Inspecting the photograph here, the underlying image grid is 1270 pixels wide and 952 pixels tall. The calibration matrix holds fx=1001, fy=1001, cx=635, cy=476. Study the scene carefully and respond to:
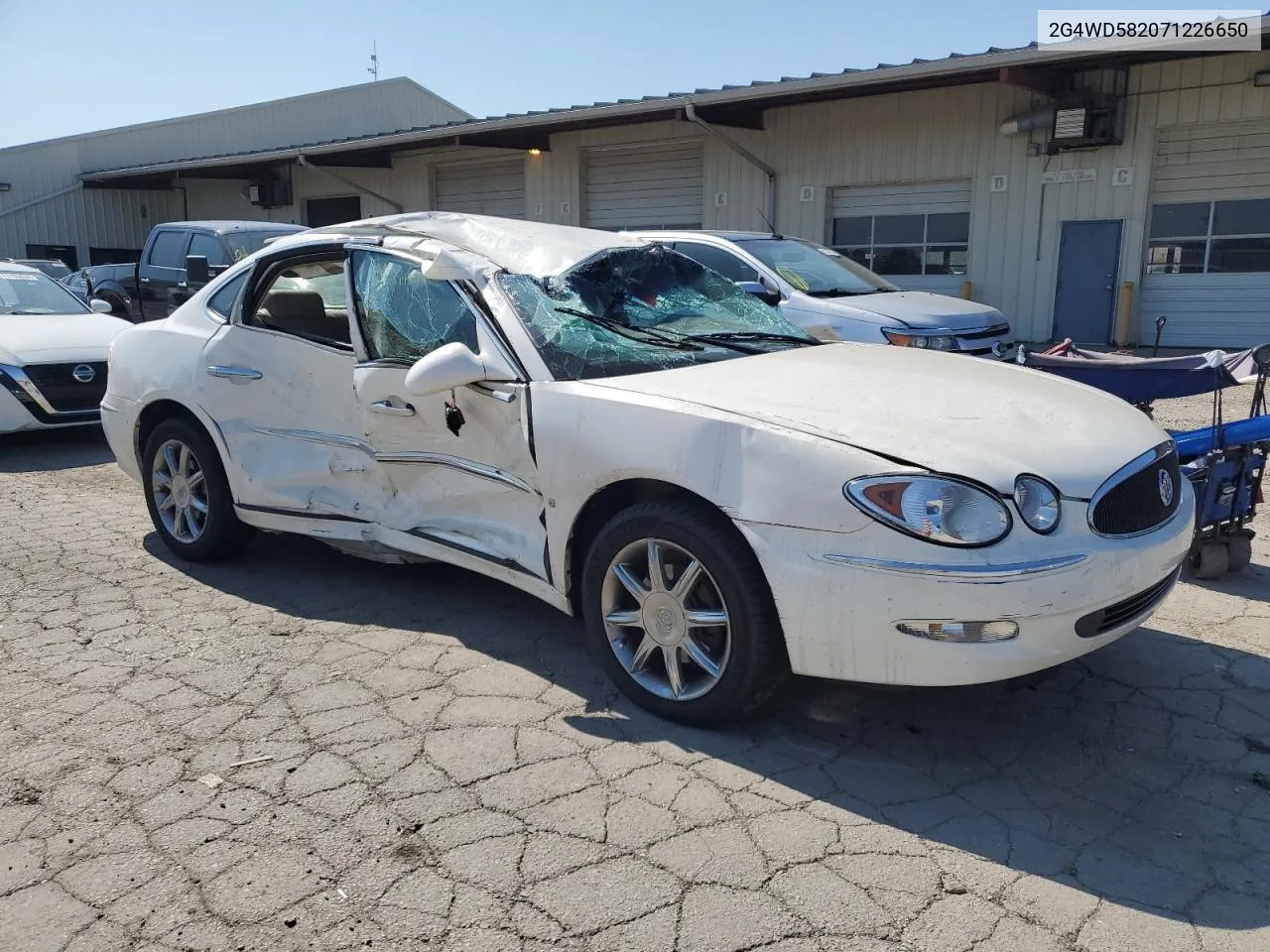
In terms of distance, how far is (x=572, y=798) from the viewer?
9.41 feet

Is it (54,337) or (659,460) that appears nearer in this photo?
(659,460)

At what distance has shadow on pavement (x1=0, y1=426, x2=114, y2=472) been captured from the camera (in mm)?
7812

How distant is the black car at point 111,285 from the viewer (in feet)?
52.0

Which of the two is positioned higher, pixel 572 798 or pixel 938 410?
pixel 938 410

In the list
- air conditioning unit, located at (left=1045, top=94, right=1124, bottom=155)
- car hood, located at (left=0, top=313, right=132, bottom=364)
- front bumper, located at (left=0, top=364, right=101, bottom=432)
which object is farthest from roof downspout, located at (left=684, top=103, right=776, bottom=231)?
front bumper, located at (left=0, top=364, right=101, bottom=432)

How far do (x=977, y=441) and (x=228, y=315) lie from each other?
3569mm

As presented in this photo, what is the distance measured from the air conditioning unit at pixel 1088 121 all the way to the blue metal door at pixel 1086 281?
3.66 ft

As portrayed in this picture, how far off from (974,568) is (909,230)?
1384 cm

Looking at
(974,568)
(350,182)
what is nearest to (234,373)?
(974,568)

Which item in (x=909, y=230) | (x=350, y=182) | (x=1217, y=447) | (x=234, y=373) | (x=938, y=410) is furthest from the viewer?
(x=350, y=182)

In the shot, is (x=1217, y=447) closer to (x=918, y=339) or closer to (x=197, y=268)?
(x=918, y=339)

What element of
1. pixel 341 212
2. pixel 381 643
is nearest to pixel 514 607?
pixel 381 643

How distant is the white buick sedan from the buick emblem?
0.01m

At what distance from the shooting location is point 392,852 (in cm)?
262
